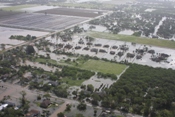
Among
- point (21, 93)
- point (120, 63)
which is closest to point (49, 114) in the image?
point (21, 93)

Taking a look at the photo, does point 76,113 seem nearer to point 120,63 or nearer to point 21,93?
point 21,93

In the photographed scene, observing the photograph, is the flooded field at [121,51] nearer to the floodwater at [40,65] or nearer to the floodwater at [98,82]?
the floodwater at [40,65]

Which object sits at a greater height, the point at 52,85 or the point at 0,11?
the point at 0,11

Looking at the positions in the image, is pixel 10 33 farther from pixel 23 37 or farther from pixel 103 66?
pixel 103 66

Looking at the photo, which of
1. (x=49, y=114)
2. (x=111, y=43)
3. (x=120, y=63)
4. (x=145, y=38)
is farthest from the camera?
(x=145, y=38)

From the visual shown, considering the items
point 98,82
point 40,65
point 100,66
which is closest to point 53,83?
point 98,82

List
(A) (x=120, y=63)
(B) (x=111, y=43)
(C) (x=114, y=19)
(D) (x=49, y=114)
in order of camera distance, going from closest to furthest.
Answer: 1. (D) (x=49, y=114)
2. (A) (x=120, y=63)
3. (B) (x=111, y=43)
4. (C) (x=114, y=19)

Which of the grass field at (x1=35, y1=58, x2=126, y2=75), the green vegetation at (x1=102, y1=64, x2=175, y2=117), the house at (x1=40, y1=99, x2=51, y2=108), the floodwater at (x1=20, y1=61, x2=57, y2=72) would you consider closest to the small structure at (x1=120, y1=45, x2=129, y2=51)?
the grass field at (x1=35, y1=58, x2=126, y2=75)
